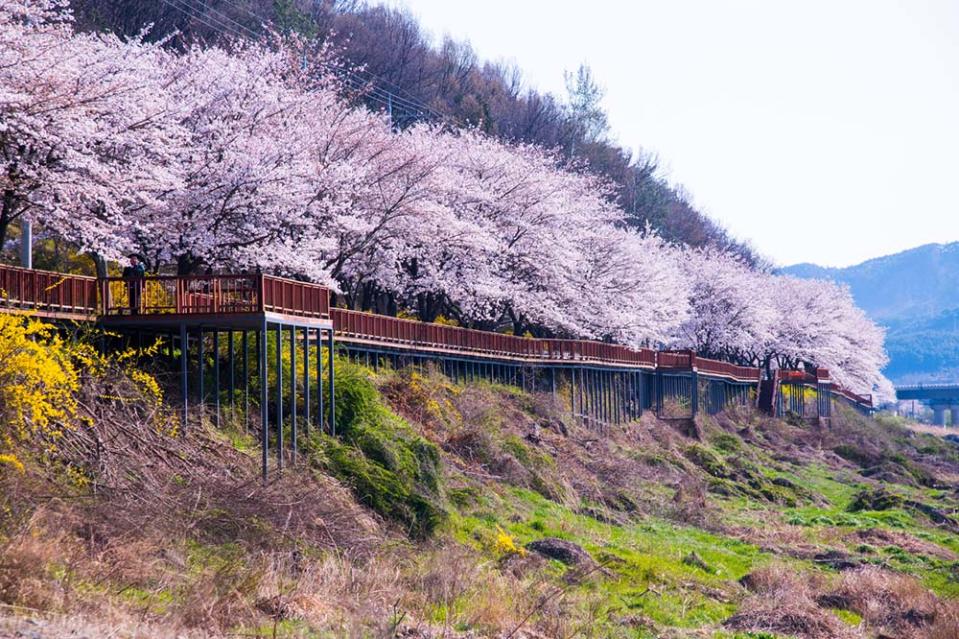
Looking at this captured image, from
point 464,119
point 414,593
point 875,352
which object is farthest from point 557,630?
point 875,352

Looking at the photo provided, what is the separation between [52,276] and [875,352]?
109836 mm

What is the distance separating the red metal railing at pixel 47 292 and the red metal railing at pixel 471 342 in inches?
377

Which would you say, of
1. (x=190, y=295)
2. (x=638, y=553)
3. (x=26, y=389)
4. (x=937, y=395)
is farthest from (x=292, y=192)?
(x=937, y=395)

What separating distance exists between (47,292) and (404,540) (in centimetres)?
837

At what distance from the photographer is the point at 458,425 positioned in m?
37.9

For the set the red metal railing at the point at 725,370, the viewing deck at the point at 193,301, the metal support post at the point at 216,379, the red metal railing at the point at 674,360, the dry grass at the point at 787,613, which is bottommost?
the dry grass at the point at 787,613

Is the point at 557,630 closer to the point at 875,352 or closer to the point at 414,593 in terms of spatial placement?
the point at 414,593

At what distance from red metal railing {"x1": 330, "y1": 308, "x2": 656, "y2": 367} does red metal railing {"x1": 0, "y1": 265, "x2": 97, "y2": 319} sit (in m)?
9.56

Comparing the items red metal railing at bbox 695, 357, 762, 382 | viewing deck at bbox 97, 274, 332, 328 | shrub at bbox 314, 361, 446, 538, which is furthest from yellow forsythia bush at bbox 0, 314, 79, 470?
red metal railing at bbox 695, 357, 762, 382

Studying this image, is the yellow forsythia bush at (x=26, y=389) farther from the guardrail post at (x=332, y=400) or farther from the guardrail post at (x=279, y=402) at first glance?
the guardrail post at (x=332, y=400)

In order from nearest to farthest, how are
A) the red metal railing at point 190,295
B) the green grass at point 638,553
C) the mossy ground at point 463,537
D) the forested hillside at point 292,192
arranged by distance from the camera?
the mossy ground at point 463,537
the green grass at point 638,553
the red metal railing at point 190,295
the forested hillside at point 292,192

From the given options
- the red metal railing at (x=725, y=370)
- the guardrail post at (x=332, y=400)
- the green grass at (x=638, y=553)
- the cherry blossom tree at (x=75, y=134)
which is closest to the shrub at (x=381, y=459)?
the guardrail post at (x=332, y=400)

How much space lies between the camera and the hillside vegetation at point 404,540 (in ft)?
54.0

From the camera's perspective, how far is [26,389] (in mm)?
20359
